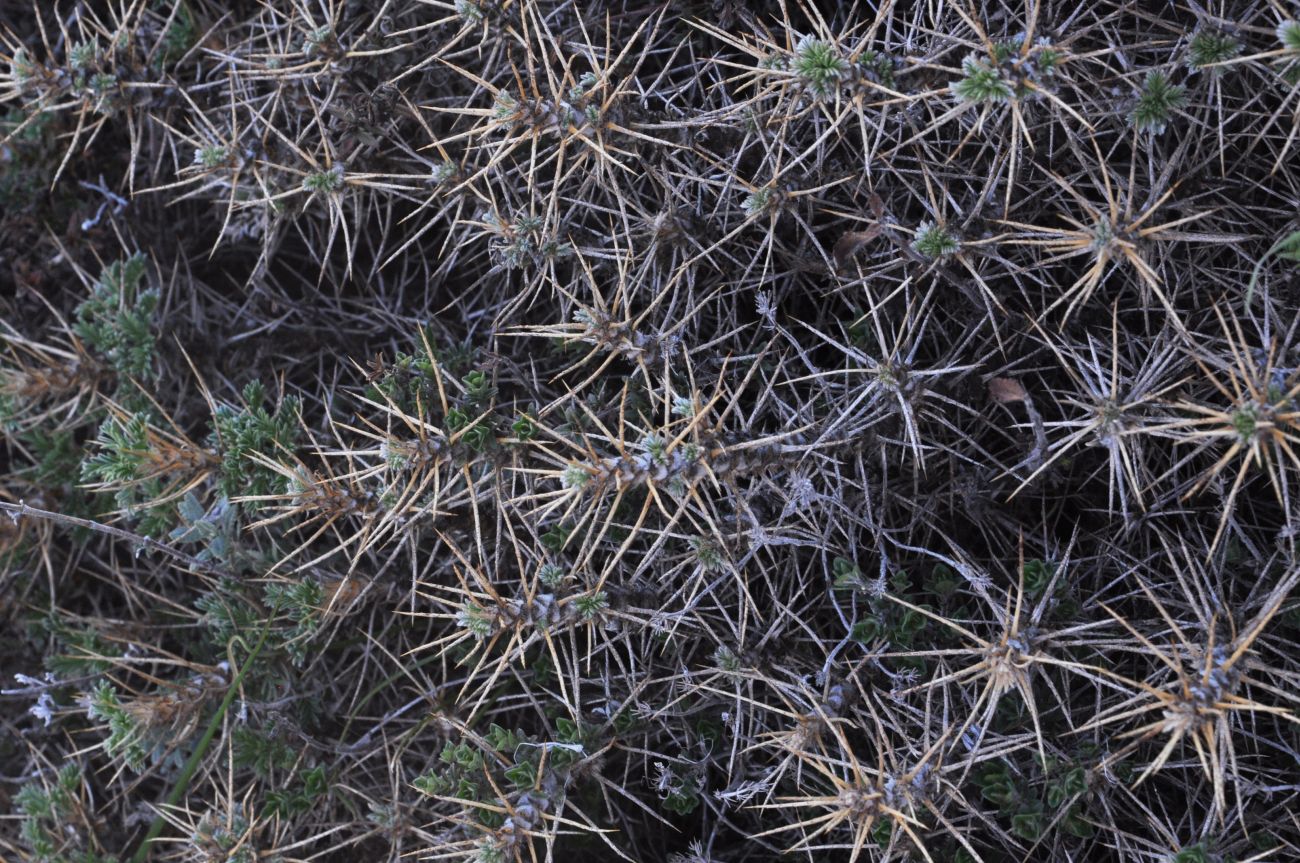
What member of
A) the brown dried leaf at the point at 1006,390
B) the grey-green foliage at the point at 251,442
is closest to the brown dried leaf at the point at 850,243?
the brown dried leaf at the point at 1006,390

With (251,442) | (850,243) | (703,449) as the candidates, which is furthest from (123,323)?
(850,243)

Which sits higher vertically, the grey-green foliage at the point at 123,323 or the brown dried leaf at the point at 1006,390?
the brown dried leaf at the point at 1006,390

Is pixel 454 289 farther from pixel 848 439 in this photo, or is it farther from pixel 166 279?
pixel 848 439

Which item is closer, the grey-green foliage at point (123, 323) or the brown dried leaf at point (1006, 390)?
the brown dried leaf at point (1006, 390)

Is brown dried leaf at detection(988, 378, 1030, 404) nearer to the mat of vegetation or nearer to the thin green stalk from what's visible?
the mat of vegetation

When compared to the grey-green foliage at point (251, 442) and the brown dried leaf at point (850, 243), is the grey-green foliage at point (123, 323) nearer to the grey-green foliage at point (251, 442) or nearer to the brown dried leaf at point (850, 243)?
the grey-green foliage at point (251, 442)

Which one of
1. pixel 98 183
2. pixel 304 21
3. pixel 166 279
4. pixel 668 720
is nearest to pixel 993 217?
pixel 668 720

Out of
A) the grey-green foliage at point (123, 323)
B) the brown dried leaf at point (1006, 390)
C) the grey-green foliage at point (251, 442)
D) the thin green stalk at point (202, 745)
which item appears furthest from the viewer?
the grey-green foliage at point (123, 323)

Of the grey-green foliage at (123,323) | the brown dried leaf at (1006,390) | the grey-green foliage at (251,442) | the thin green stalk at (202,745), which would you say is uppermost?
the brown dried leaf at (1006,390)

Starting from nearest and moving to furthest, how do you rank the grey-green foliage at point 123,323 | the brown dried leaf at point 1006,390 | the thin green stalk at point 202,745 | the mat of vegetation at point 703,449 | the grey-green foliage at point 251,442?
1. the mat of vegetation at point 703,449
2. the brown dried leaf at point 1006,390
3. the thin green stalk at point 202,745
4. the grey-green foliage at point 251,442
5. the grey-green foliage at point 123,323
